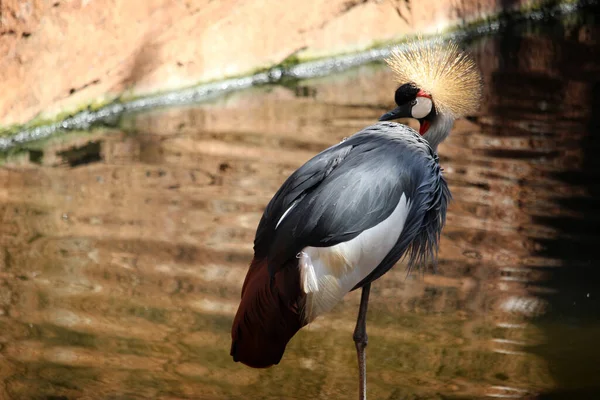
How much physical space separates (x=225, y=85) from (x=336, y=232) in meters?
4.91

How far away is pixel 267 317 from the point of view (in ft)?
8.70

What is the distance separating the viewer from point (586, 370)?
3.26m

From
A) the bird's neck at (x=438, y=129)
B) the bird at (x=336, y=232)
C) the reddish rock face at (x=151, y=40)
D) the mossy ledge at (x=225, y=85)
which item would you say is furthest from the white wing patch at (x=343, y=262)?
the reddish rock face at (x=151, y=40)

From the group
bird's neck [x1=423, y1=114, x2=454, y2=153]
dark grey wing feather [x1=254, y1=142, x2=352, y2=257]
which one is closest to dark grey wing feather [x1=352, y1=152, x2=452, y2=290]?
bird's neck [x1=423, y1=114, x2=454, y2=153]

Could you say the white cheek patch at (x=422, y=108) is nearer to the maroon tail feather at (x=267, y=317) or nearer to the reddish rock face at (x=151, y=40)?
the maroon tail feather at (x=267, y=317)

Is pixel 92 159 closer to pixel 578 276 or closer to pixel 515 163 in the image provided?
pixel 515 163

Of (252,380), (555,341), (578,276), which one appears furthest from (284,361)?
(578,276)

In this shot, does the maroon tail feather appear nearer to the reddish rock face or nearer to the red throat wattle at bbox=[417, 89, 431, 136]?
the red throat wattle at bbox=[417, 89, 431, 136]

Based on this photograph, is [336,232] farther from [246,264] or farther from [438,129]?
[246,264]

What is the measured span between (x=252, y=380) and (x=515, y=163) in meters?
2.89

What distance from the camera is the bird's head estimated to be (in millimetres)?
3135

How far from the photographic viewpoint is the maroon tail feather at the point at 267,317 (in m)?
2.64

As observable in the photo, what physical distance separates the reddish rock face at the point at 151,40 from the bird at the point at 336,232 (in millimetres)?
3868

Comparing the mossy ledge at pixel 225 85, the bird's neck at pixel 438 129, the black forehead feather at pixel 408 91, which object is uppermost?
the mossy ledge at pixel 225 85
